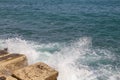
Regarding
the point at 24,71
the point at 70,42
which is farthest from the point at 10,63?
the point at 70,42

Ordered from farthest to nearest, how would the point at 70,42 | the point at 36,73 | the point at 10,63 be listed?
the point at 70,42 < the point at 10,63 < the point at 36,73

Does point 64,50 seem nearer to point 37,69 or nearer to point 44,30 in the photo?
point 44,30

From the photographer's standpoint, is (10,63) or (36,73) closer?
(36,73)

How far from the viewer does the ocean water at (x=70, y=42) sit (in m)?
7.72

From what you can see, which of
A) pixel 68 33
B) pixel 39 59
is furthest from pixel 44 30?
pixel 39 59

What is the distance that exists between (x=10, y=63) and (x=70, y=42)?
699 centimetres

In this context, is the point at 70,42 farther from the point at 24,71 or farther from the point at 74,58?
the point at 24,71

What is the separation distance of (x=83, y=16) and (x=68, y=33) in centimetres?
539

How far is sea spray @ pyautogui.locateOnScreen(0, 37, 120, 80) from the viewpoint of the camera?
7238mm

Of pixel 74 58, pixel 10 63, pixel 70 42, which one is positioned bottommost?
pixel 74 58

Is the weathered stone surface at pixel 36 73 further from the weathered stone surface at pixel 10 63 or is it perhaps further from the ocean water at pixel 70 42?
the ocean water at pixel 70 42

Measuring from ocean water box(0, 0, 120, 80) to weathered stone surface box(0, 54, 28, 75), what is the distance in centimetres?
270

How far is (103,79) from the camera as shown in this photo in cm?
701

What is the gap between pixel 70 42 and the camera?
1088cm
